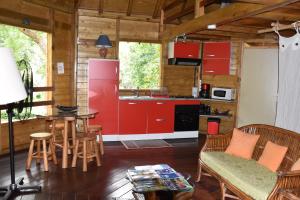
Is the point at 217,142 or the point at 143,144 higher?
the point at 217,142

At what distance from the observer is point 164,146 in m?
5.77

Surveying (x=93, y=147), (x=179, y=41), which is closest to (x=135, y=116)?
(x=93, y=147)

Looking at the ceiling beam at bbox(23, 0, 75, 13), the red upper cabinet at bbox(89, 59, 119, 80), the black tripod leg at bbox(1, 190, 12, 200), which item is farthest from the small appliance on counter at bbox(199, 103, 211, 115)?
the black tripod leg at bbox(1, 190, 12, 200)

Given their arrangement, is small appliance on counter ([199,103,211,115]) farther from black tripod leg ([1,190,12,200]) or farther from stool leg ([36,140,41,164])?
black tripod leg ([1,190,12,200])

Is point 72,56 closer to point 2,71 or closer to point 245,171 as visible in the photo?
point 2,71

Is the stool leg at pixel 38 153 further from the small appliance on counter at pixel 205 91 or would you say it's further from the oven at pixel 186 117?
the small appliance on counter at pixel 205 91

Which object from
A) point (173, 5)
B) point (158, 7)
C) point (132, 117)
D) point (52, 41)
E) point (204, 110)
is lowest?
point (132, 117)

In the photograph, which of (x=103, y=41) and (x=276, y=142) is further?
(x=103, y=41)

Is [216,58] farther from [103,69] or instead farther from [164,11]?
[103,69]

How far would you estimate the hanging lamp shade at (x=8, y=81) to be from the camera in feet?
9.76

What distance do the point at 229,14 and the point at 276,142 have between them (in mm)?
1774

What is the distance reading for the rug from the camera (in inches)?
223

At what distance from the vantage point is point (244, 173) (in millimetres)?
3055

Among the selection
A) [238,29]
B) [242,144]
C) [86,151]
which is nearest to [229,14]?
[238,29]
